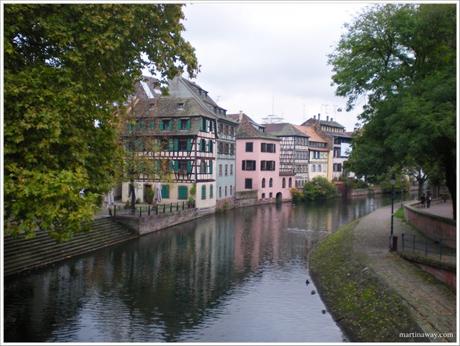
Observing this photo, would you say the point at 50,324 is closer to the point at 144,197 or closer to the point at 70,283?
the point at 70,283

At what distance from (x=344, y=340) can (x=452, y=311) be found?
3.69 metres

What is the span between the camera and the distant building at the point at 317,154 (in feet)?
269

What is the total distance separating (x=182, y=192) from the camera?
1950 inches

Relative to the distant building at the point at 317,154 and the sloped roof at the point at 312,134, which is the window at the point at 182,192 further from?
the sloped roof at the point at 312,134

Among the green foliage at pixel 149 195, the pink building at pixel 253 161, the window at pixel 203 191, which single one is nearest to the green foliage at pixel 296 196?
the pink building at pixel 253 161

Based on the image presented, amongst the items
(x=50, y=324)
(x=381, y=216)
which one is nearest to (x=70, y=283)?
(x=50, y=324)

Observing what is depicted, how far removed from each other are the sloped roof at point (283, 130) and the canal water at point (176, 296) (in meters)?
43.2

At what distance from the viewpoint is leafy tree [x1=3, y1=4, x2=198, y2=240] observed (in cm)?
1294

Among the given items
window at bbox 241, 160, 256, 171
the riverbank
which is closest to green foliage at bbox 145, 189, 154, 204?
window at bbox 241, 160, 256, 171

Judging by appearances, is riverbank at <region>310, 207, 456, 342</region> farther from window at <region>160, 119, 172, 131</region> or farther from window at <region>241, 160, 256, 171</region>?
window at <region>241, 160, 256, 171</region>

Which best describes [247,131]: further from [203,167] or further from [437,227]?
[437,227]

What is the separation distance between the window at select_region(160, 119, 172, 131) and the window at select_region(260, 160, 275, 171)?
19210 millimetres

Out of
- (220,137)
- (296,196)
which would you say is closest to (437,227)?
(220,137)

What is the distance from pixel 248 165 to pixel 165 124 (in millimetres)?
18103
